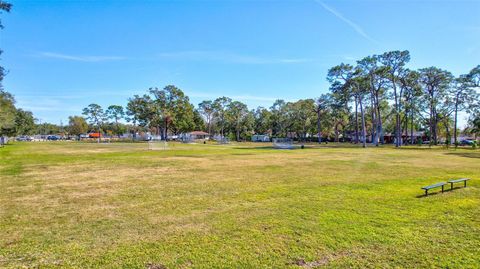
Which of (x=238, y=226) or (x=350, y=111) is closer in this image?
(x=238, y=226)

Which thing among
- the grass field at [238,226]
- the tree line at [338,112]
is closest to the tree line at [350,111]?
the tree line at [338,112]

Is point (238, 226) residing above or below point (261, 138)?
below

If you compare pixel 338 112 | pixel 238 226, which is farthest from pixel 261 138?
pixel 238 226

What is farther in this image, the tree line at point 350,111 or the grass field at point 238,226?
the tree line at point 350,111

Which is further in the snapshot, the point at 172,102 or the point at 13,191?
the point at 172,102

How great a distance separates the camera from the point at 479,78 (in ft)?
140

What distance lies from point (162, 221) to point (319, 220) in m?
3.11

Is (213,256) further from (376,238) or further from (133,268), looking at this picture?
(376,238)

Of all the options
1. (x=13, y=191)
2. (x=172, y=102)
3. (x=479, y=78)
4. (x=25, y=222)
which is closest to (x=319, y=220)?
(x=25, y=222)

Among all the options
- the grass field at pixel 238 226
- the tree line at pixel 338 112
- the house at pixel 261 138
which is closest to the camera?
the grass field at pixel 238 226

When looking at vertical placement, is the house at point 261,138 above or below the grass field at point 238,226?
above

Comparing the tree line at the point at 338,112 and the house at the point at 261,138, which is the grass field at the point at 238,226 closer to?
the tree line at the point at 338,112

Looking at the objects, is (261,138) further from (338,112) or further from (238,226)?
(238,226)

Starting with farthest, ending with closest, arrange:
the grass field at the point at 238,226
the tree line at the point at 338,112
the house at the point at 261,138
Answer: the house at the point at 261,138 → the tree line at the point at 338,112 → the grass field at the point at 238,226
